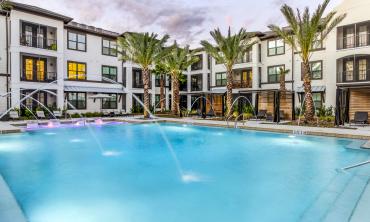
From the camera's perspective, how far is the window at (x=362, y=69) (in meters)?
25.7

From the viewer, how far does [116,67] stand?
117 feet

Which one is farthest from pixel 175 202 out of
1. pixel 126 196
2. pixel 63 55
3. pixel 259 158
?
pixel 63 55

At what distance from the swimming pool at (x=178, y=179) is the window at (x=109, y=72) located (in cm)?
2026

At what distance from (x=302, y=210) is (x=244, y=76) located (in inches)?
1254

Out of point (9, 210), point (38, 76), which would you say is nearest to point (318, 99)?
point (38, 76)

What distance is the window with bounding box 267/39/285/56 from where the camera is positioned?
32500mm

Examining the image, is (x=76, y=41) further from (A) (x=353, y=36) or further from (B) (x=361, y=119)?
(B) (x=361, y=119)

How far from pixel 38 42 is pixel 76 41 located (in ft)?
14.0

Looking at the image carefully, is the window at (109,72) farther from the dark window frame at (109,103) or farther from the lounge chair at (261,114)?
the lounge chair at (261,114)

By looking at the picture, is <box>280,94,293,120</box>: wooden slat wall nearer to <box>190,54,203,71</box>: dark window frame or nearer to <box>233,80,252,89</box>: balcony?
<box>233,80,252,89</box>: balcony

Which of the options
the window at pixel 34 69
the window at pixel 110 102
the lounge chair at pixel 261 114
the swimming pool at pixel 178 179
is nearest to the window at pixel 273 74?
the lounge chair at pixel 261 114

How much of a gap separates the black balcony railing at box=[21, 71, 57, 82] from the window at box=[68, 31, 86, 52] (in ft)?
12.9

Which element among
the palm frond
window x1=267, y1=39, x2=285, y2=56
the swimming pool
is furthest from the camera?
window x1=267, y1=39, x2=285, y2=56

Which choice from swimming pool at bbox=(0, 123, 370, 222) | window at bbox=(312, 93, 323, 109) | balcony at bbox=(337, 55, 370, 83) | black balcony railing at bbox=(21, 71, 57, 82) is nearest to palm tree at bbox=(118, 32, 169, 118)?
black balcony railing at bbox=(21, 71, 57, 82)
